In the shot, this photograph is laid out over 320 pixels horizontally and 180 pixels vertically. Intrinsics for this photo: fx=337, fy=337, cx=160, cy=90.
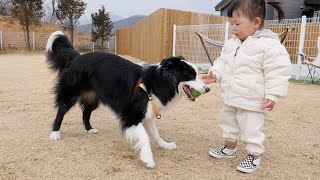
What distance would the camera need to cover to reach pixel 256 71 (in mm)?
2570

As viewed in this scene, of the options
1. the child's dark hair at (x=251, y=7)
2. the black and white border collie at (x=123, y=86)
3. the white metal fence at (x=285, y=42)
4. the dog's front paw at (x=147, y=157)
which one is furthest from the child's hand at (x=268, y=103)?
the white metal fence at (x=285, y=42)

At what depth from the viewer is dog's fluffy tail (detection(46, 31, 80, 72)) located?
3.61 metres

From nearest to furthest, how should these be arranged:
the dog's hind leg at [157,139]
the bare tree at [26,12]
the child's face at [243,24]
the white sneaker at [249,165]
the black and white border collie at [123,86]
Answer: the child's face at [243,24] < the white sneaker at [249,165] < the black and white border collie at [123,86] < the dog's hind leg at [157,139] < the bare tree at [26,12]

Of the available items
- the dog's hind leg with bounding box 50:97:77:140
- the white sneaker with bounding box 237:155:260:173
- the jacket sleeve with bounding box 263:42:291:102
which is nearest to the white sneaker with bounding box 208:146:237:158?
the white sneaker with bounding box 237:155:260:173

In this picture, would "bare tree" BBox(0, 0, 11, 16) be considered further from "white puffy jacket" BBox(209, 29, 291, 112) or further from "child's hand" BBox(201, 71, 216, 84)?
"white puffy jacket" BBox(209, 29, 291, 112)

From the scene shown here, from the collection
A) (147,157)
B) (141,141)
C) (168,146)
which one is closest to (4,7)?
(168,146)

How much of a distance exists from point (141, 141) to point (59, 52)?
150 cm

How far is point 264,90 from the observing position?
2547 millimetres

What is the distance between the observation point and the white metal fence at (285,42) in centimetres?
Result: 966

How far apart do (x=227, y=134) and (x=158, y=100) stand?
667 millimetres

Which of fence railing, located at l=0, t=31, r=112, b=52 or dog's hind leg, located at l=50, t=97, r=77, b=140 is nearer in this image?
dog's hind leg, located at l=50, t=97, r=77, b=140

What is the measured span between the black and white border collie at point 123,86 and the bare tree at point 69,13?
27316mm

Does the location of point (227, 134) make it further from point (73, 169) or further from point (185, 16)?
point (185, 16)

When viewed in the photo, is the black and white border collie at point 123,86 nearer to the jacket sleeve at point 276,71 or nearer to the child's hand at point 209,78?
the child's hand at point 209,78
